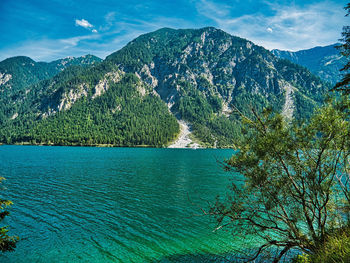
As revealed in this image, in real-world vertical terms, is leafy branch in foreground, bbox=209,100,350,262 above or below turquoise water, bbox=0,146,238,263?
above

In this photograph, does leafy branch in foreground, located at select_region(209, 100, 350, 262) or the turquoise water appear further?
the turquoise water

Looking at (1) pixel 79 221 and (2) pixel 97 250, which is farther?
(1) pixel 79 221

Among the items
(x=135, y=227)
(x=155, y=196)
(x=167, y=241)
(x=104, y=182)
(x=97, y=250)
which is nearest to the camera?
(x=97, y=250)

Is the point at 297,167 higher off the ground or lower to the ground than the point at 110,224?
higher

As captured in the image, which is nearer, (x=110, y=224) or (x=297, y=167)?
(x=297, y=167)

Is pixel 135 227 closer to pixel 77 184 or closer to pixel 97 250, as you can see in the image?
pixel 97 250

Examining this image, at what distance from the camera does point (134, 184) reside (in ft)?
159

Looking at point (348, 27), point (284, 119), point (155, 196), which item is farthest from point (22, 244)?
Result: point (348, 27)

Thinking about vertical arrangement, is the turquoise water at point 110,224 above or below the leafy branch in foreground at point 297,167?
below

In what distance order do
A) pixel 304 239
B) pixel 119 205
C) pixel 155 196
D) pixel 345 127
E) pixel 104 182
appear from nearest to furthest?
pixel 345 127, pixel 304 239, pixel 119 205, pixel 155 196, pixel 104 182

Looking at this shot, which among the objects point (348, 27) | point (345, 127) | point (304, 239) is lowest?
point (304, 239)

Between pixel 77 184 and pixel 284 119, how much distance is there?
47.4 metres

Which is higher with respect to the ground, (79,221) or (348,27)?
(348,27)

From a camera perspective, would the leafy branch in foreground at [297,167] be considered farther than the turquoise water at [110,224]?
No
